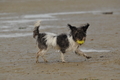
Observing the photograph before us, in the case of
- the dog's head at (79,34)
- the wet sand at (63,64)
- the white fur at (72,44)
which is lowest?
the wet sand at (63,64)

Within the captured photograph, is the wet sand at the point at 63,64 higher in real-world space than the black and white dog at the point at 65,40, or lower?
lower

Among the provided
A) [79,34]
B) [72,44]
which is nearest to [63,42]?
[72,44]

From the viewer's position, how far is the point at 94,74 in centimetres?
820

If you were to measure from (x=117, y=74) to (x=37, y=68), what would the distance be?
2324 millimetres

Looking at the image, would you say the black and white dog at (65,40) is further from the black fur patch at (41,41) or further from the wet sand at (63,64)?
the wet sand at (63,64)

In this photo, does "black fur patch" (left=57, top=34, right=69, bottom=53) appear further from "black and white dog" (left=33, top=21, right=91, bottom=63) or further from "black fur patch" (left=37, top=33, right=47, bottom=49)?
"black fur patch" (left=37, top=33, right=47, bottom=49)

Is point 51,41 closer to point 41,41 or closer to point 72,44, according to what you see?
point 41,41

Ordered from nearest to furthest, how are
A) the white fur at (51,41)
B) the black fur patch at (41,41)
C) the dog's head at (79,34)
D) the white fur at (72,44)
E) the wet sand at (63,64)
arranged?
the wet sand at (63,64) < the dog's head at (79,34) < the white fur at (72,44) < the white fur at (51,41) < the black fur patch at (41,41)

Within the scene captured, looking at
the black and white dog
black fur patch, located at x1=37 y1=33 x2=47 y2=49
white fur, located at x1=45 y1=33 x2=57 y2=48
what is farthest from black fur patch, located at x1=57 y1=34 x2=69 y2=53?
black fur patch, located at x1=37 y1=33 x2=47 y2=49

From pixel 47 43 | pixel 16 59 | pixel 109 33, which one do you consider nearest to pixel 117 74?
pixel 47 43

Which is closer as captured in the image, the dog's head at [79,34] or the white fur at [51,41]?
the dog's head at [79,34]

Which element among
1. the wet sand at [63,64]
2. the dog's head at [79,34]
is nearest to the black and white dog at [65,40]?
the dog's head at [79,34]

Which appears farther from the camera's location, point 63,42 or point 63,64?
point 63,42

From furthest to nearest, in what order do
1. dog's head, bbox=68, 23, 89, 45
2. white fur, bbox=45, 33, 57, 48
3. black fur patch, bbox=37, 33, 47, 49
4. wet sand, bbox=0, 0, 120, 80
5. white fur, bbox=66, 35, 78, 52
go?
black fur patch, bbox=37, 33, 47, 49 < white fur, bbox=45, 33, 57, 48 < white fur, bbox=66, 35, 78, 52 < dog's head, bbox=68, 23, 89, 45 < wet sand, bbox=0, 0, 120, 80
